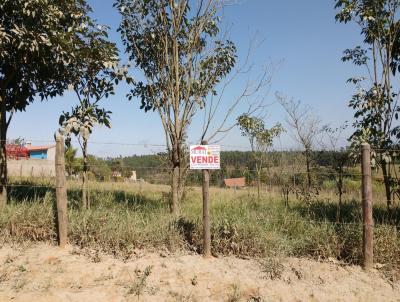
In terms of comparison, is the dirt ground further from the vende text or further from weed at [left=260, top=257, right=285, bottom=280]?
the vende text

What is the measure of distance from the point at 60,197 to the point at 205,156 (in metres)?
2.19

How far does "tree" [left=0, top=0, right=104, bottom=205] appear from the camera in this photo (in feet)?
17.4

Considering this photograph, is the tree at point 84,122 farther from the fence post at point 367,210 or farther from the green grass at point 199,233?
the fence post at point 367,210

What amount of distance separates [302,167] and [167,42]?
6.42 m

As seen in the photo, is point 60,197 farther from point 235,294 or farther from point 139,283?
point 235,294

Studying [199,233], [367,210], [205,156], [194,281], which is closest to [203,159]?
[205,156]

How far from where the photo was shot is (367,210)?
4.86 metres

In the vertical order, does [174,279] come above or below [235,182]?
below

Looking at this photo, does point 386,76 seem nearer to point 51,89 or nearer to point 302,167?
point 302,167

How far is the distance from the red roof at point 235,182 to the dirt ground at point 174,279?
3.15 meters

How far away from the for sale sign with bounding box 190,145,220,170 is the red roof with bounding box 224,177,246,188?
9.89 feet

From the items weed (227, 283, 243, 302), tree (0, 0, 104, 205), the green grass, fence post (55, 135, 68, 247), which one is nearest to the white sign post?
the green grass

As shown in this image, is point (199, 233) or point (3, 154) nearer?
point (199, 233)

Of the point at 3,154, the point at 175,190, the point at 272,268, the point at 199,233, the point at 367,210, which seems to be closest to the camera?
the point at 272,268
